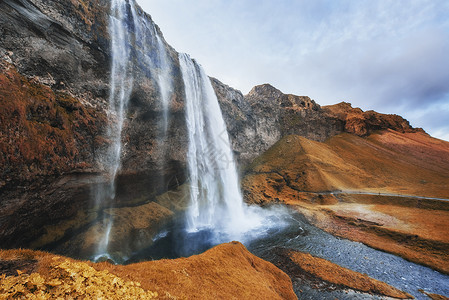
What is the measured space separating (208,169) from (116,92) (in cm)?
1416

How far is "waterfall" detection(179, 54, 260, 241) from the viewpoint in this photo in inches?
859

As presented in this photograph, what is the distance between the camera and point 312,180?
2841cm

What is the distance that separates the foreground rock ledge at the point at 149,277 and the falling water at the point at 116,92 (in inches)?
445

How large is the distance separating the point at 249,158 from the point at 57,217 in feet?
99.6

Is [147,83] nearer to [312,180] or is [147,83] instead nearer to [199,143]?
[199,143]

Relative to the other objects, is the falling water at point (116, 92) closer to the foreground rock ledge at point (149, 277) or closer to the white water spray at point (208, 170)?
the white water spray at point (208, 170)

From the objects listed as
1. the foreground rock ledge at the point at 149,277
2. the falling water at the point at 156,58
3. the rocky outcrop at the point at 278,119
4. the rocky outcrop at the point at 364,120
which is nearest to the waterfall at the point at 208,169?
the falling water at the point at 156,58

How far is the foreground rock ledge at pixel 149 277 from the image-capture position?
118 inches

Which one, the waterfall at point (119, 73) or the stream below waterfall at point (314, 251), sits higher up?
the waterfall at point (119, 73)

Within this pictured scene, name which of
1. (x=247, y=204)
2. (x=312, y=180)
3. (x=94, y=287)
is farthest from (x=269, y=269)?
(x=312, y=180)

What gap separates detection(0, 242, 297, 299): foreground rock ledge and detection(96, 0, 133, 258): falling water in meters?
11.3

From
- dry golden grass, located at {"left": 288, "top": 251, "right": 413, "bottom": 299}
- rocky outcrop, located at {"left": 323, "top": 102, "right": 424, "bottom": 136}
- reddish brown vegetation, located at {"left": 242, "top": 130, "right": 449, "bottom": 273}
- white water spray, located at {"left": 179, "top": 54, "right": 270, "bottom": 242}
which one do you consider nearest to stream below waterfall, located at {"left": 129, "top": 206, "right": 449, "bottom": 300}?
dry golden grass, located at {"left": 288, "top": 251, "right": 413, "bottom": 299}

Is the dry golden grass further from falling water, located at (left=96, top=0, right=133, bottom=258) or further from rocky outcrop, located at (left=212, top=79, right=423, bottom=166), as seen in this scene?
rocky outcrop, located at (left=212, top=79, right=423, bottom=166)

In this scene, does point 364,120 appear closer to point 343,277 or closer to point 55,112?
point 343,277
